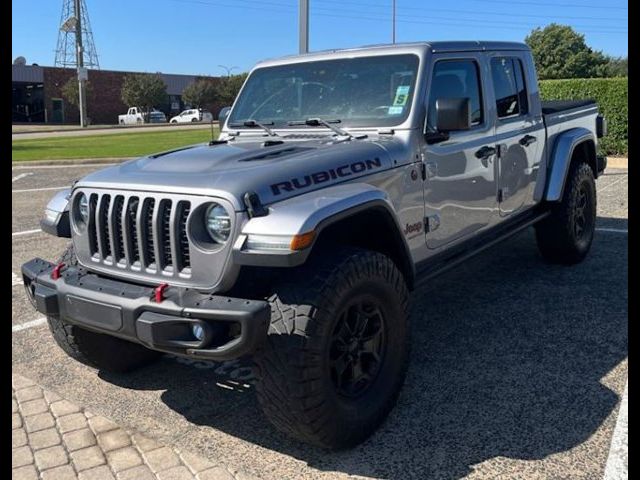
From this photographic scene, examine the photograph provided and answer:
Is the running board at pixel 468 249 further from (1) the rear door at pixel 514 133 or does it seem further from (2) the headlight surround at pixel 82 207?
(2) the headlight surround at pixel 82 207

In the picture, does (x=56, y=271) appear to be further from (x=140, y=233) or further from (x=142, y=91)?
(x=142, y=91)

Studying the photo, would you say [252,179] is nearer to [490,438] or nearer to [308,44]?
[490,438]

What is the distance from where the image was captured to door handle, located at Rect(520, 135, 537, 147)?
4.95 meters

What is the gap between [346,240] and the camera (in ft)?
11.4

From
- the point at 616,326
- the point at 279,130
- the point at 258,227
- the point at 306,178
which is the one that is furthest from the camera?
the point at 616,326

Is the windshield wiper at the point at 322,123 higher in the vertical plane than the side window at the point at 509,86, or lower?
lower

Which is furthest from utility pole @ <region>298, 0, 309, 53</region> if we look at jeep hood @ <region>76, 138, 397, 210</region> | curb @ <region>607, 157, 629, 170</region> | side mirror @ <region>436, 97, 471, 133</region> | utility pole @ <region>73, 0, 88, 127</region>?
utility pole @ <region>73, 0, 88, 127</region>

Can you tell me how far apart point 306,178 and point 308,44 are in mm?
7506

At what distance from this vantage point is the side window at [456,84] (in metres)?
3.97

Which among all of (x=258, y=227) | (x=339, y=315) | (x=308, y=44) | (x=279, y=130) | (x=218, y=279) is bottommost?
(x=339, y=315)

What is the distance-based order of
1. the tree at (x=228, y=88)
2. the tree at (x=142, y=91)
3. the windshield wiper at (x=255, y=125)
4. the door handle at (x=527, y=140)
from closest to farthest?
the windshield wiper at (x=255, y=125)
the door handle at (x=527, y=140)
the tree at (x=142, y=91)
the tree at (x=228, y=88)

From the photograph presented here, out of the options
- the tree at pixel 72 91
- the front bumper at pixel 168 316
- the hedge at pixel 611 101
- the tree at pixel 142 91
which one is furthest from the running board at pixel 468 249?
the tree at pixel 72 91

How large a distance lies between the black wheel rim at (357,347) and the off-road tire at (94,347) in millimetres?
1517

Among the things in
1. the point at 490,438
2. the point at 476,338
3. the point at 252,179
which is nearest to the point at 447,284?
the point at 476,338
